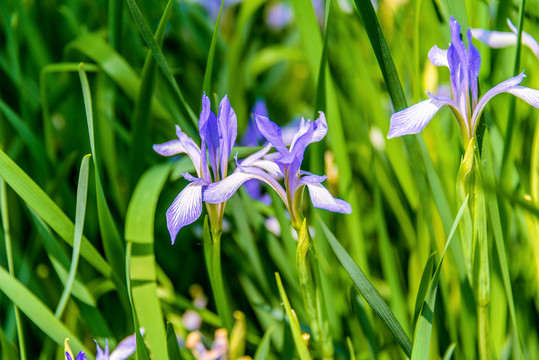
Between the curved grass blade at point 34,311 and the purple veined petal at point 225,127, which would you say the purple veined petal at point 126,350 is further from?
the purple veined petal at point 225,127

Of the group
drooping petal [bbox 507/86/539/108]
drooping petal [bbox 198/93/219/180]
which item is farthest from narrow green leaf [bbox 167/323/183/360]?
drooping petal [bbox 507/86/539/108]

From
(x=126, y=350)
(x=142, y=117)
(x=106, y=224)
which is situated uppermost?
(x=142, y=117)

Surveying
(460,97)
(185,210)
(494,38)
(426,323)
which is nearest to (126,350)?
(185,210)

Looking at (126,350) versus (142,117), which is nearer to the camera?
(126,350)

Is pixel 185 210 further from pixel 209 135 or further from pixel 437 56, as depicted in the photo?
pixel 437 56

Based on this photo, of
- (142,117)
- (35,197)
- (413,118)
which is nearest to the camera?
(413,118)

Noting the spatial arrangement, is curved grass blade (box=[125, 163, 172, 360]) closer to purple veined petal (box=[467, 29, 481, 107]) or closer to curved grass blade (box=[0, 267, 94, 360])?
curved grass blade (box=[0, 267, 94, 360])

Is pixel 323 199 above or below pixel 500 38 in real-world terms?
below

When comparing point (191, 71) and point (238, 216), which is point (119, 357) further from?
point (191, 71)

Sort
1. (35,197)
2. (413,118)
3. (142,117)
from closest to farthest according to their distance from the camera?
(413,118) < (35,197) < (142,117)
